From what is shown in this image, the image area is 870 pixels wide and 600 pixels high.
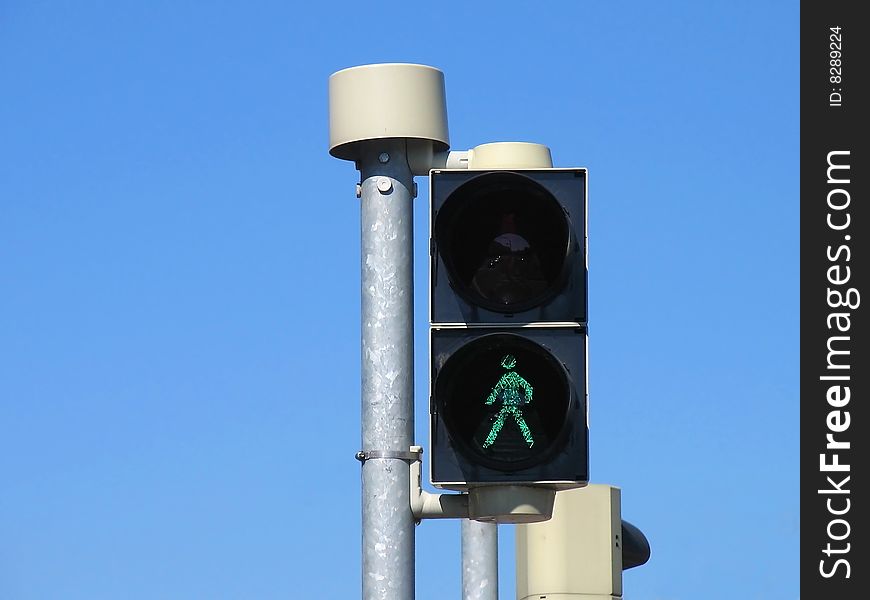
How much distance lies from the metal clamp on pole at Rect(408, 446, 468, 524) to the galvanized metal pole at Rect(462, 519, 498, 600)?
4.61m

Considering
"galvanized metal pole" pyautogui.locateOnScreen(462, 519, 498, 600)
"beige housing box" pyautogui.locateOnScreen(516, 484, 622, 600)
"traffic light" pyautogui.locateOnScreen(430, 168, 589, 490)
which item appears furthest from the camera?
"galvanized metal pole" pyautogui.locateOnScreen(462, 519, 498, 600)

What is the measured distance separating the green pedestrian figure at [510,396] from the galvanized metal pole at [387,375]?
0.36 meters

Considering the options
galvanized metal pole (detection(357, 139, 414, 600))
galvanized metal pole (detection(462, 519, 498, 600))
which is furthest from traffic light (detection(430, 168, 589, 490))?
galvanized metal pole (detection(462, 519, 498, 600))

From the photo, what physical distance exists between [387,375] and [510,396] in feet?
1.50

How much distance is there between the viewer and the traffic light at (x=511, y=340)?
18.0 feet

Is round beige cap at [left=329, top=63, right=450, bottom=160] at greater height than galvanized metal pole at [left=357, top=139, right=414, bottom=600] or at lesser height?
greater

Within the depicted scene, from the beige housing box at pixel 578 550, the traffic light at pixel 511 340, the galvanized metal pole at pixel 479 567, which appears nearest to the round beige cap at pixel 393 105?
the traffic light at pixel 511 340

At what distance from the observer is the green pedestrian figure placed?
5.54 meters

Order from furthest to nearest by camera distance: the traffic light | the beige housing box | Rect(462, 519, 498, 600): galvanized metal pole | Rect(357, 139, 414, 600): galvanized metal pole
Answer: Rect(462, 519, 498, 600): galvanized metal pole, the beige housing box, Rect(357, 139, 414, 600): galvanized metal pole, the traffic light

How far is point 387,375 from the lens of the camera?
5766 mm

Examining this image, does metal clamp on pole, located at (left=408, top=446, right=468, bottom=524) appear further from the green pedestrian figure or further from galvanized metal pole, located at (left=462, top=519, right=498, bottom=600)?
galvanized metal pole, located at (left=462, top=519, right=498, bottom=600)

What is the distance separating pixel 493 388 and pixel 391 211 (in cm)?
73

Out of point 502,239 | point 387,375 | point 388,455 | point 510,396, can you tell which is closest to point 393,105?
point 502,239

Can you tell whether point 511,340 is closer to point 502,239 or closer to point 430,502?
point 502,239
